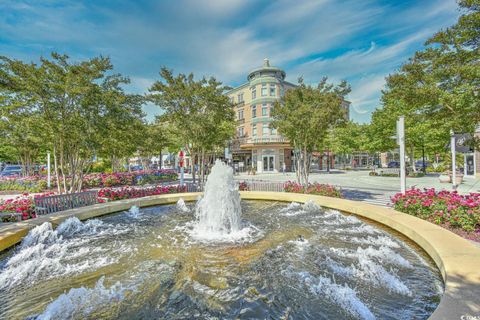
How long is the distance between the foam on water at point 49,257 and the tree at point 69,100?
4.91 metres

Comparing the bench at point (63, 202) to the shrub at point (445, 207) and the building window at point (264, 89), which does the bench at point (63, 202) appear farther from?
the building window at point (264, 89)

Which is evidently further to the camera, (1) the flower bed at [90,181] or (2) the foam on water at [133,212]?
(1) the flower bed at [90,181]

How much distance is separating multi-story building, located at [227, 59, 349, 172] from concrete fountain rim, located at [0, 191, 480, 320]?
27303 millimetres

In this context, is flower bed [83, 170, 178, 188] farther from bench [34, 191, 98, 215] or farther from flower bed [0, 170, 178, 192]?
bench [34, 191, 98, 215]

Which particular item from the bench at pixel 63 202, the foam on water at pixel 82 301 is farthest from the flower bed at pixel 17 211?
the foam on water at pixel 82 301

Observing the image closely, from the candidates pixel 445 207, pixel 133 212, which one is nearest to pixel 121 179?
pixel 133 212

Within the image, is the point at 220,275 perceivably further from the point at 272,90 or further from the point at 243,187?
the point at 272,90

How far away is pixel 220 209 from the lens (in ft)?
25.1

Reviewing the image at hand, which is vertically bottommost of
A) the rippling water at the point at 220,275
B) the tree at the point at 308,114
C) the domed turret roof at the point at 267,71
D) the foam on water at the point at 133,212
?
the rippling water at the point at 220,275

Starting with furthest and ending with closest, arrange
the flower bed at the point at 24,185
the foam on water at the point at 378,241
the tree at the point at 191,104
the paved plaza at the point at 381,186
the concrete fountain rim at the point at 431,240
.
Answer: the flower bed at the point at 24,185
the tree at the point at 191,104
the paved plaza at the point at 381,186
the foam on water at the point at 378,241
the concrete fountain rim at the point at 431,240

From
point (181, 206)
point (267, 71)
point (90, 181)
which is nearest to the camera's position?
point (181, 206)

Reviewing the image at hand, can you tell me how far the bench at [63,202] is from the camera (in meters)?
8.77

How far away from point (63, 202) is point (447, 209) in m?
13.7

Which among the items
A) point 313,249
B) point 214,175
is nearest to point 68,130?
point 214,175
